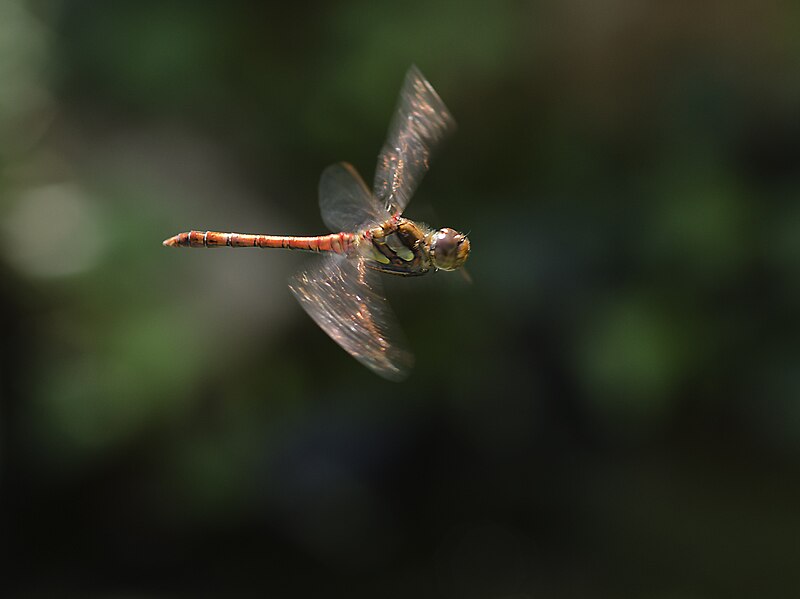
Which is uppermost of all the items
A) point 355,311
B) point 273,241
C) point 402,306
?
point 402,306

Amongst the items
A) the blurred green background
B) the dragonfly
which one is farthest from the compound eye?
the blurred green background

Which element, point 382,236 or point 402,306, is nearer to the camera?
point 382,236

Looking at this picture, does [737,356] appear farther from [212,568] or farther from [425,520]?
[212,568]

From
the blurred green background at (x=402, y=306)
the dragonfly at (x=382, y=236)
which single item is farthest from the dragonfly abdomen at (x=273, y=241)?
the blurred green background at (x=402, y=306)

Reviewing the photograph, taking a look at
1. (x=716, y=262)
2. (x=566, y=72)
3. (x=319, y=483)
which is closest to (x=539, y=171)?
(x=566, y=72)

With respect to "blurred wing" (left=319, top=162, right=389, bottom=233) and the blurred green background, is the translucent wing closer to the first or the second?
"blurred wing" (left=319, top=162, right=389, bottom=233)

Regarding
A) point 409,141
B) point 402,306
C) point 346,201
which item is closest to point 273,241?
point 346,201

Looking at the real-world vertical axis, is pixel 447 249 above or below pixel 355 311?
above

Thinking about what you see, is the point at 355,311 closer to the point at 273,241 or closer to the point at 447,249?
the point at 447,249
